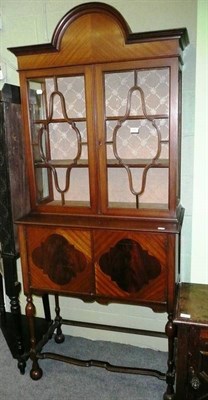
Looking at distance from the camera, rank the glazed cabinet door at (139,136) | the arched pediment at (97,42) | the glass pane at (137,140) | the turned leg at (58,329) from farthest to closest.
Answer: the turned leg at (58,329), the glass pane at (137,140), the glazed cabinet door at (139,136), the arched pediment at (97,42)

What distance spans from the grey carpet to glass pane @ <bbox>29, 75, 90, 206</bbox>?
1.14 metres

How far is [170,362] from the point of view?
1861 millimetres

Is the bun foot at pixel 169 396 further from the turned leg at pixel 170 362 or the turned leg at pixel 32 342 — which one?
the turned leg at pixel 32 342

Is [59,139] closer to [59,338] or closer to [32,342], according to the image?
[32,342]

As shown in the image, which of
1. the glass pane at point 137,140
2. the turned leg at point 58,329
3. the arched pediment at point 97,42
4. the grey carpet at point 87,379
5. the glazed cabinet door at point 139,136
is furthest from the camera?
the turned leg at point 58,329

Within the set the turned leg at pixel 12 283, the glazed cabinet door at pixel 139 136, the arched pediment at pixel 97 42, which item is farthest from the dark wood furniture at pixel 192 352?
the arched pediment at pixel 97 42

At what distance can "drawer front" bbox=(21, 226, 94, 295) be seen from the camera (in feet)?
6.10

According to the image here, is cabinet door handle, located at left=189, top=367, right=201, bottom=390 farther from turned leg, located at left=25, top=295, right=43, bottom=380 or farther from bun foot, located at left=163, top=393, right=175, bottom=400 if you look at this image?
turned leg, located at left=25, top=295, right=43, bottom=380

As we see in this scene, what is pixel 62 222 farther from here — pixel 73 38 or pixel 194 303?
pixel 73 38

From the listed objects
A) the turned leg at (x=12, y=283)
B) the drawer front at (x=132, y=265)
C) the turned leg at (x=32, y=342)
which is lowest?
the turned leg at (x=32, y=342)

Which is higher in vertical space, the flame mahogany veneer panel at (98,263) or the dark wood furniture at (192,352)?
the flame mahogany veneer panel at (98,263)

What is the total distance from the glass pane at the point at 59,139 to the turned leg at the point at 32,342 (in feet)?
2.14

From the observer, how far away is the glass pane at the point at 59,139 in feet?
6.39

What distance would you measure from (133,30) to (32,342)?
2029 millimetres
